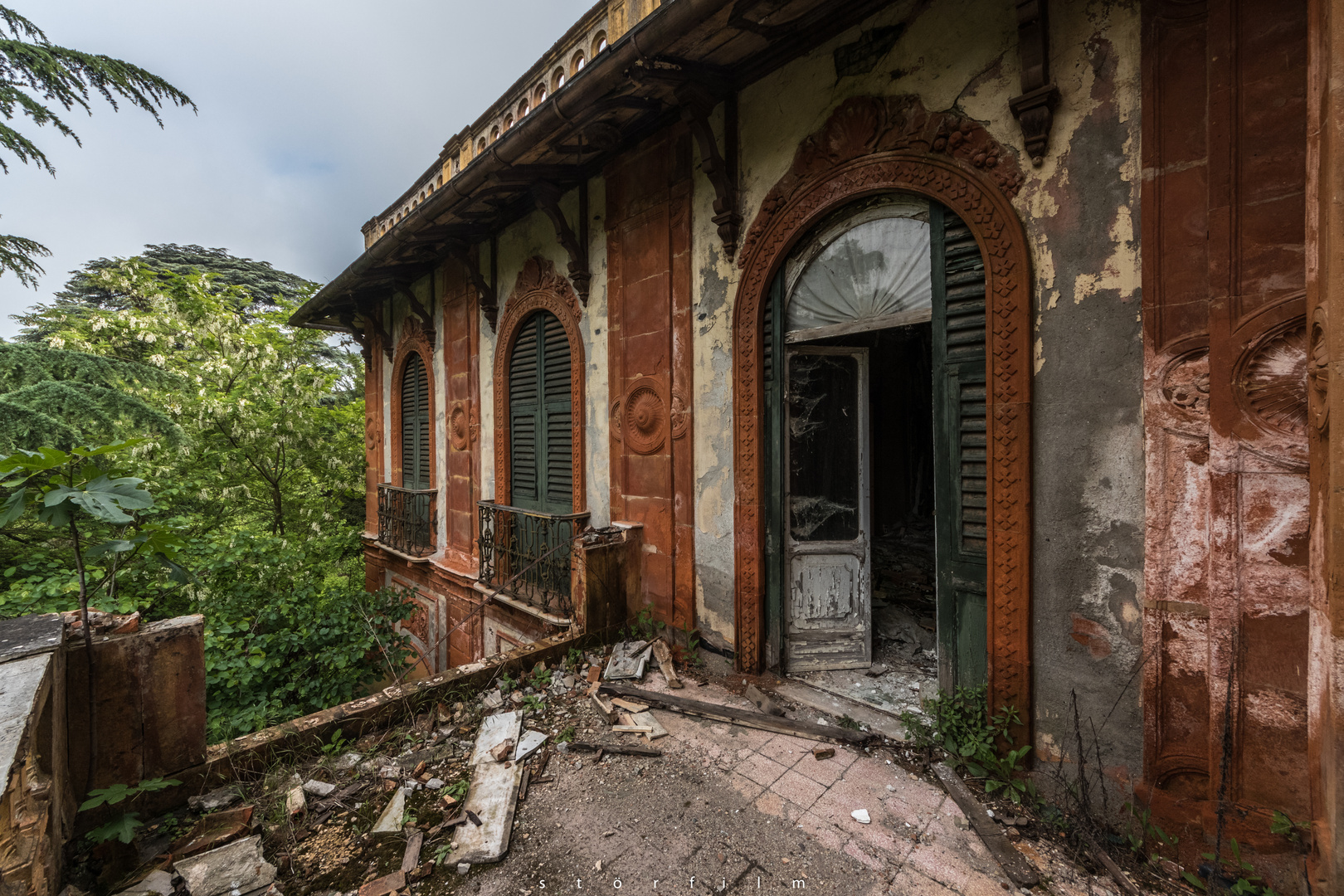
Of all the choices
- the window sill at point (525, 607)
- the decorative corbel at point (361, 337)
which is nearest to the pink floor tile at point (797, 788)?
the window sill at point (525, 607)

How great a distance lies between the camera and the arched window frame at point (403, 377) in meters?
7.97

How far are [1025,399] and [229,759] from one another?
451cm

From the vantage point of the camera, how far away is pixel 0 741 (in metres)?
1.42

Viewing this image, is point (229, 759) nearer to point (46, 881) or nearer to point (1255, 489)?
point (46, 881)

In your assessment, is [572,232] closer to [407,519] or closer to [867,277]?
[867,277]

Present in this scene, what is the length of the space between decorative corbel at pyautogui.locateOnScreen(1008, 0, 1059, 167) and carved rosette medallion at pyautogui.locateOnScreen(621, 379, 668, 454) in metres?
2.90

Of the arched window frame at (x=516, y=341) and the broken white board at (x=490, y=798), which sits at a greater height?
the arched window frame at (x=516, y=341)

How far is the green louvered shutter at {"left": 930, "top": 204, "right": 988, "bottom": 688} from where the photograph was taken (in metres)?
2.81

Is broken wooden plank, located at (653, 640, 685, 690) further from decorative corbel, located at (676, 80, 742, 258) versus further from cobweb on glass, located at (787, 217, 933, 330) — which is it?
decorative corbel, located at (676, 80, 742, 258)

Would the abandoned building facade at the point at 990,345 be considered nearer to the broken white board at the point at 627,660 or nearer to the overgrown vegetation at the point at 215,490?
the broken white board at the point at 627,660

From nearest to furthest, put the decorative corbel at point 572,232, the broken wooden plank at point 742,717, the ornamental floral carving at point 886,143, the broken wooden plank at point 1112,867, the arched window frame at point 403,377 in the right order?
the broken wooden plank at point 1112,867 → the ornamental floral carving at point 886,143 → the broken wooden plank at point 742,717 → the decorative corbel at point 572,232 → the arched window frame at point 403,377

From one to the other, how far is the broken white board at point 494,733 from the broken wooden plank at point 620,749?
1.27 feet

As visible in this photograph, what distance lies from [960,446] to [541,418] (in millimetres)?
4480

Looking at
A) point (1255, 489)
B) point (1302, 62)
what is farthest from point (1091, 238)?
point (1255, 489)
